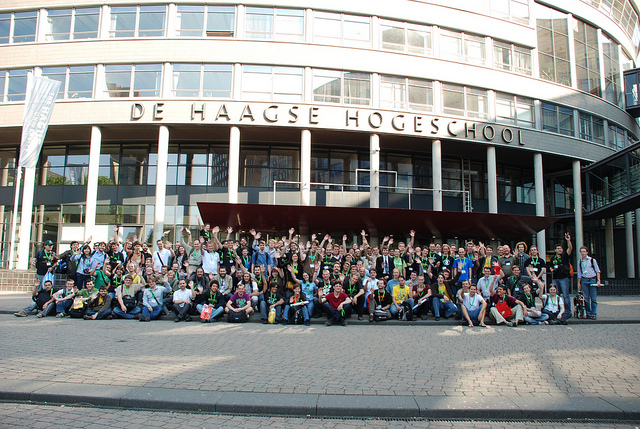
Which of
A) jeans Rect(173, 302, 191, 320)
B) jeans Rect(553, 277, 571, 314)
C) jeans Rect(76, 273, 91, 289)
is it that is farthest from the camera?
jeans Rect(76, 273, 91, 289)

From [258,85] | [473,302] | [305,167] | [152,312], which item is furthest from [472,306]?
[258,85]

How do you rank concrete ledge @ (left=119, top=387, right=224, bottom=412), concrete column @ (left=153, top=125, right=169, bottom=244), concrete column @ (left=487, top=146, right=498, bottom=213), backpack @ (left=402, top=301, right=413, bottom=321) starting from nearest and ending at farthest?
concrete ledge @ (left=119, top=387, right=224, bottom=412)
backpack @ (left=402, top=301, right=413, bottom=321)
concrete column @ (left=153, top=125, right=169, bottom=244)
concrete column @ (left=487, top=146, right=498, bottom=213)

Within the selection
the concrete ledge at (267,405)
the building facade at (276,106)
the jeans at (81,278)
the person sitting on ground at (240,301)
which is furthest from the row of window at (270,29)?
the concrete ledge at (267,405)

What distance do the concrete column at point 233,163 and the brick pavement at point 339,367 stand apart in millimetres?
12505

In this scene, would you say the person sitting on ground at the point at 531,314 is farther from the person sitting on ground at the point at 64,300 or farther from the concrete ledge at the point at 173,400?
the person sitting on ground at the point at 64,300

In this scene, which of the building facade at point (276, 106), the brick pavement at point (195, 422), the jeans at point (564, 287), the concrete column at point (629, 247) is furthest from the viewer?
the concrete column at point (629, 247)

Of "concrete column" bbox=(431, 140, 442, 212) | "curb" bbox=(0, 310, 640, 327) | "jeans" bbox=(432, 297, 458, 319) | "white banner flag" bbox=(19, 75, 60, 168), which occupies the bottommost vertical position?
"curb" bbox=(0, 310, 640, 327)

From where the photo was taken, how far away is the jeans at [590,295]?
1167cm

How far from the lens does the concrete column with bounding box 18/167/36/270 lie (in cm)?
2314

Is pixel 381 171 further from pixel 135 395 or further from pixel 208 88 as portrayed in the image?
pixel 135 395

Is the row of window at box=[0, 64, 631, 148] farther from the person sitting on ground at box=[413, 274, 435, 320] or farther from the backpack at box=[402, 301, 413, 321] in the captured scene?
the backpack at box=[402, 301, 413, 321]

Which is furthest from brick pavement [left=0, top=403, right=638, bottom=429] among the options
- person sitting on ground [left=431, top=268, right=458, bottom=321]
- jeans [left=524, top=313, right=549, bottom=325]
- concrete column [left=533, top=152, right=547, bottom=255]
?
concrete column [left=533, top=152, right=547, bottom=255]

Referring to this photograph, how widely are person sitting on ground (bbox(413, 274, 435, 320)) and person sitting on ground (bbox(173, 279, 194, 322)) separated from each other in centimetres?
617

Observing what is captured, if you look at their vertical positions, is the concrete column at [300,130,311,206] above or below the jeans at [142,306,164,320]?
above
